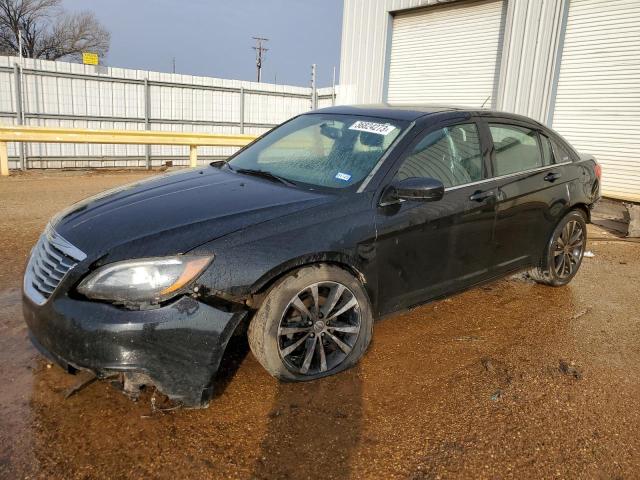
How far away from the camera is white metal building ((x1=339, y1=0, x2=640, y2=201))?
954 centimetres

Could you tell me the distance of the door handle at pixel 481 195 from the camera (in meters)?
3.74

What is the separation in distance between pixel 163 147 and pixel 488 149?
486 inches

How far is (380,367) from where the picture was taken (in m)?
3.33

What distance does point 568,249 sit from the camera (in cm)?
493

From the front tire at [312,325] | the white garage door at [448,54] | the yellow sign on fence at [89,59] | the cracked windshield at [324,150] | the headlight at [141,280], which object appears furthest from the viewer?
the yellow sign on fence at [89,59]

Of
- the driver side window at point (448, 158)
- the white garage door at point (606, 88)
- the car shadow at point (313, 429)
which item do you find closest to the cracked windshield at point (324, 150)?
the driver side window at point (448, 158)

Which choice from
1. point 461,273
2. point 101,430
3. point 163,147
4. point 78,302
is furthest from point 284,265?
point 163,147

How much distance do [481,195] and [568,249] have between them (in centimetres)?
169

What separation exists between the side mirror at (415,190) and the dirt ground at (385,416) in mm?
1070

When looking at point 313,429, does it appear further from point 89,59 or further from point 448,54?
point 89,59

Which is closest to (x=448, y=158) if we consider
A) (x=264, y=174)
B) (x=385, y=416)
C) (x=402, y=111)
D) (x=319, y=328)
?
(x=402, y=111)

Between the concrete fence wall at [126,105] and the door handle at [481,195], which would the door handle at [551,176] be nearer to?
the door handle at [481,195]

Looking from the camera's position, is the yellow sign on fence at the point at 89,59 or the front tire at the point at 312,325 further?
the yellow sign on fence at the point at 89,59

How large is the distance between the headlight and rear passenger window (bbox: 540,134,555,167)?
3.38 m
